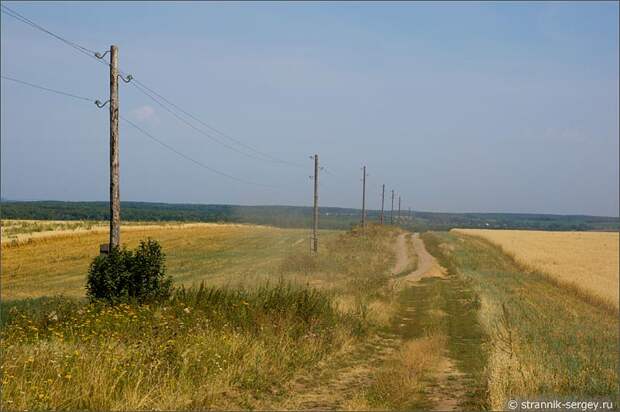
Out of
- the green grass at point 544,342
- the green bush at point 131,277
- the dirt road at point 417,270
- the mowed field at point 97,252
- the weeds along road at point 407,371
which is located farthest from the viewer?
the dirt road at point 417,270

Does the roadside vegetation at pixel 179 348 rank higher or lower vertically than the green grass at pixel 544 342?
higher

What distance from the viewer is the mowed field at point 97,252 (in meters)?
29.7

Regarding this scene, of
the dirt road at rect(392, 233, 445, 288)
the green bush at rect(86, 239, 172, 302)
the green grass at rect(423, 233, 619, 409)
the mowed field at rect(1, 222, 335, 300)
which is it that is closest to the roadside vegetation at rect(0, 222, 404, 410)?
the green bush at rect(86, 239, 172, 302)

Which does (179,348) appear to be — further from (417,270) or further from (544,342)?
(417,270)

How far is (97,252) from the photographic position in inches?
1825

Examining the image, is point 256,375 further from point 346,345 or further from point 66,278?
point 66,278

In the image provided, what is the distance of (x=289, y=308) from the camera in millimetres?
14109

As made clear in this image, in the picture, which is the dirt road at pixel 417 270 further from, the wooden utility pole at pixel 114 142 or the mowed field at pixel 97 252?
the wooden utility pole at pixel 114 142

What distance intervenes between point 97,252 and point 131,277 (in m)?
33.4

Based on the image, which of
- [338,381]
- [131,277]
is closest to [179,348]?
[338,381]

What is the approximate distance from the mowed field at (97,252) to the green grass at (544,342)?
8.85 metres

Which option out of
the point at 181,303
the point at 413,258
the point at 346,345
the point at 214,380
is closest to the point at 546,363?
the point at 346,345

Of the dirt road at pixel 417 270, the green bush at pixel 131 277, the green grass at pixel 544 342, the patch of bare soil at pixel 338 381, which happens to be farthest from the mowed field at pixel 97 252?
the green grass at pixel 544 342

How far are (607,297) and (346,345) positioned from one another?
802 inches
